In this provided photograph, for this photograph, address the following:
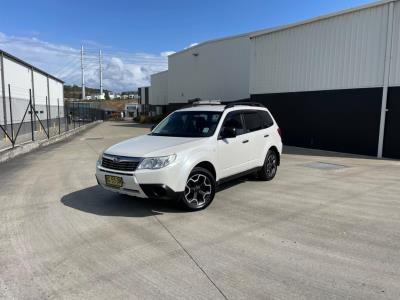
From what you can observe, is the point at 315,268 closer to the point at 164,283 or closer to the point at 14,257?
the point at 164,283

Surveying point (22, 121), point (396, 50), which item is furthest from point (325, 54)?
point (22, 121)

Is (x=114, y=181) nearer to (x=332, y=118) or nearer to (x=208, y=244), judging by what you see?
(x=208, y=244)

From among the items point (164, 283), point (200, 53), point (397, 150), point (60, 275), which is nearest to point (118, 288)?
point (164, 283)

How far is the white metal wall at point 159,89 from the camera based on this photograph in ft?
164

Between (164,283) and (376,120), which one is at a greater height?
(376,120)

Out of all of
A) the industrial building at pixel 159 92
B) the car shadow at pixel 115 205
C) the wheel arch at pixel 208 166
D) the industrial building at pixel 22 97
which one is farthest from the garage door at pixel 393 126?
the industrial building at pixel 159 92

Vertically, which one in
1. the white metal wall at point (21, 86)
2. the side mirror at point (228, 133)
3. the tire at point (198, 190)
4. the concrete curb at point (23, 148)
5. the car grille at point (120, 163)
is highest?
the white metal wall at point (21, 86)

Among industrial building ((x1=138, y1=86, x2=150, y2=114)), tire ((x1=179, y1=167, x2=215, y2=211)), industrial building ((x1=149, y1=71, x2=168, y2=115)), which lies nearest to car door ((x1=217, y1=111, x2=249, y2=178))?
tire ((x1=179, y1=167, x2=215, y2=211))

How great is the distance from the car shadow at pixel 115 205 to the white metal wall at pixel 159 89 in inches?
1708

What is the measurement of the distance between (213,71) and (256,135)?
979 inches

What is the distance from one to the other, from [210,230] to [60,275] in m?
2.12

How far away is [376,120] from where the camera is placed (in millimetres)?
13094

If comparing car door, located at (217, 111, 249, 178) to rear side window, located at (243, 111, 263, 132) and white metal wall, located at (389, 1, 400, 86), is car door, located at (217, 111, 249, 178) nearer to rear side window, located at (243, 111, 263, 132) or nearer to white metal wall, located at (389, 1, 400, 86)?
rear side window, located at (243, 111, 263, 132)

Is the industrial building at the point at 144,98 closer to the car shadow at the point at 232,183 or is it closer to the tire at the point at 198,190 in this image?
the car shadow at the point at 232,183
